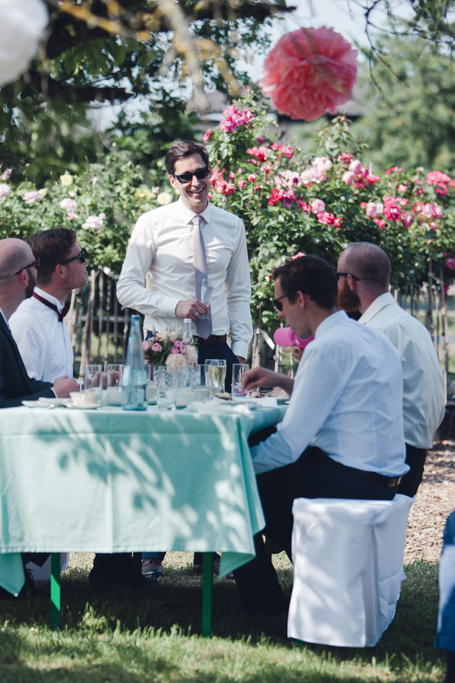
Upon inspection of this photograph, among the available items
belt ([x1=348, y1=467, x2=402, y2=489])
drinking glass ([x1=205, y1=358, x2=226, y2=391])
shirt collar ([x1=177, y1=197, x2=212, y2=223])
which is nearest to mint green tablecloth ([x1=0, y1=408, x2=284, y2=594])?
belt ([x1=348, y1=467, x2=402, y2=489])

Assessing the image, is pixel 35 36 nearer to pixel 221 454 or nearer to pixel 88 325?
pixel 221 454

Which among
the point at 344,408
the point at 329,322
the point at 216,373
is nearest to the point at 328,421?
the point at 344,408

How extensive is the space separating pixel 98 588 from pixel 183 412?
1.33m

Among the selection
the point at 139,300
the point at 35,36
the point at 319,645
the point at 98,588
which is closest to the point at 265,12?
the point at 35,36

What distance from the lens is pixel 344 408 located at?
2789 mm

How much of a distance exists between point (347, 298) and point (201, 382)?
0.87 meters

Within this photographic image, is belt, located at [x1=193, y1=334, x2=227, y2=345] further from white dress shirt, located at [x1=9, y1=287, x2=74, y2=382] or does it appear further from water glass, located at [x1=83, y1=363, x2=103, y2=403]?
water glass, located at [x1=83, y1=363, x2=103, y2=403]

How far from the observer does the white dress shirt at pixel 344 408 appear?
2.73 meters

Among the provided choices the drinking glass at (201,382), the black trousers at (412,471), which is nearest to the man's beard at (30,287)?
the drinking glass at (201,382)

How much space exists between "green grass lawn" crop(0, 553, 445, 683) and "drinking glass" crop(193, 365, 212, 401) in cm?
95

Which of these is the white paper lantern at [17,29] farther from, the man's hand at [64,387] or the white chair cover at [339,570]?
the man's hand at [64,387]

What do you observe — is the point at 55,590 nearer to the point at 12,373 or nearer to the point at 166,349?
the point at 12,373

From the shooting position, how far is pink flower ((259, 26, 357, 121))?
1647mm

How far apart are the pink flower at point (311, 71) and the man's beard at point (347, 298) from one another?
200 centimetres
